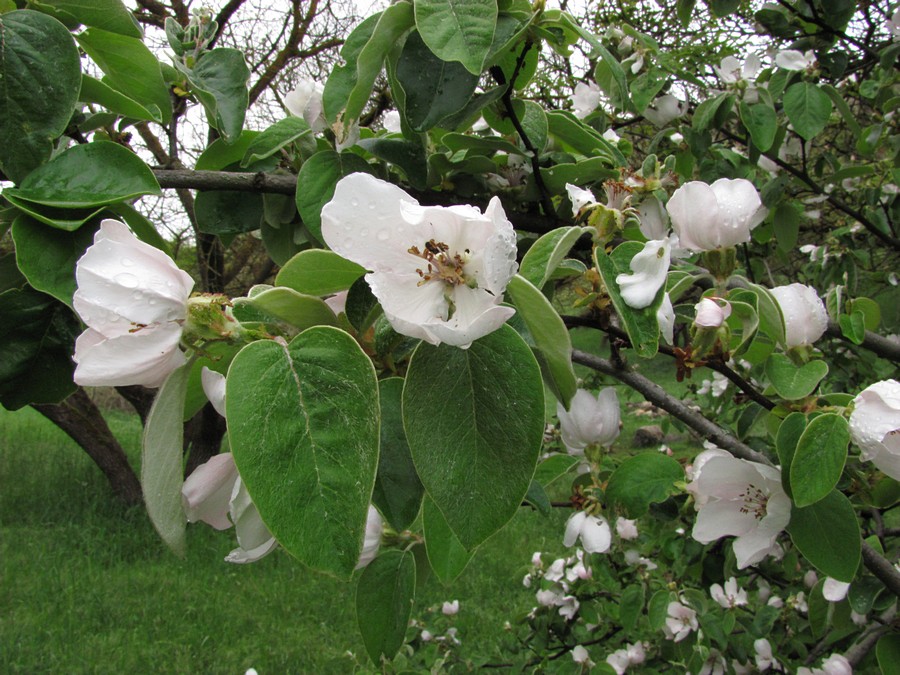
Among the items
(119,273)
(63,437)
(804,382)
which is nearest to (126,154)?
(119,273)

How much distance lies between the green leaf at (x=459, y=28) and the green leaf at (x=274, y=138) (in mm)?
323

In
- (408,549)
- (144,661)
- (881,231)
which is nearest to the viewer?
(408,549)

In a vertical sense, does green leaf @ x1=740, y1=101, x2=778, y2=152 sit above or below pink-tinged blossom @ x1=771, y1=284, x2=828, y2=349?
below

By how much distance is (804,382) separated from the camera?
77cm

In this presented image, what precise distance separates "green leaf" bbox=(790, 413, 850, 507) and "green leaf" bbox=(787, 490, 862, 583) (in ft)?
0.25

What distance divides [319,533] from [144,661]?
3599mm

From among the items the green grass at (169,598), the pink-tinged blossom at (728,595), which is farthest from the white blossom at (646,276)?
the green grass at (169,598)

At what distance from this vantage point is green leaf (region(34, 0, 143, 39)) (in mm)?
740

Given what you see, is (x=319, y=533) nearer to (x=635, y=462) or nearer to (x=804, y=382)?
(x=804, y=382)

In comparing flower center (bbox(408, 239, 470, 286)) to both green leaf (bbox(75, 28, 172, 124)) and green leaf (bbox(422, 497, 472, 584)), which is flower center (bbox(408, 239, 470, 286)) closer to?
green leaf (bbox(422, 497, 472, 584))

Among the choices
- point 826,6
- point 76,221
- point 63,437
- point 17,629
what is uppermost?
point 826,6

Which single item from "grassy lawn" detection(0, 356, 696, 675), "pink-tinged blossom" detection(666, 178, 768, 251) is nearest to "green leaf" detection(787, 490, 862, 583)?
"pink-tinged blossom" detection(666, 178, 768, 251)

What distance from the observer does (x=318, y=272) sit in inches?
21.6

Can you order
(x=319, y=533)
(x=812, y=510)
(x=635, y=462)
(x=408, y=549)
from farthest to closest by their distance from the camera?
(x=635, y=462)
(x=408, y=549)
(x=812, y=510)
(x=319, y=533)
